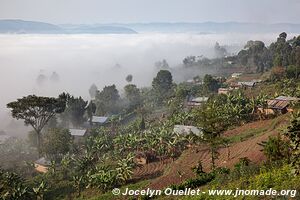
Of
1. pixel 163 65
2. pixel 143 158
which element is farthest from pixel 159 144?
pixel 163 65

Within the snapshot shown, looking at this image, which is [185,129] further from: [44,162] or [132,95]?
[132,95]

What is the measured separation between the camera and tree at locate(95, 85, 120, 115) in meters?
81.7

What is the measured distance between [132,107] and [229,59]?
65.4m

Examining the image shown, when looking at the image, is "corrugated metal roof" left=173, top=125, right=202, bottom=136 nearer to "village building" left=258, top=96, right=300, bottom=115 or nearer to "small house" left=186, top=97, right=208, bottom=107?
"village building" left=258, top=96, right=300, bottom=115

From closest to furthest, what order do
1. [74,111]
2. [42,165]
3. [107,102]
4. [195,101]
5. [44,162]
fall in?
1. [42,165]
2. [44,162]
3. [74,111]
4. [195,101]
5. [107,102]

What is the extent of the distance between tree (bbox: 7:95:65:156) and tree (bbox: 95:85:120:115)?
2737cm

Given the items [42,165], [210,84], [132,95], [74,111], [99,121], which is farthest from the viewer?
[132,95]

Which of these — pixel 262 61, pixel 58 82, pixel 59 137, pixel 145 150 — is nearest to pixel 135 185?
pixel 145 150

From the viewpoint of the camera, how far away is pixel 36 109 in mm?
51875

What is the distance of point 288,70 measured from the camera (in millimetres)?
73188

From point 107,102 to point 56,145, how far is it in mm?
37635

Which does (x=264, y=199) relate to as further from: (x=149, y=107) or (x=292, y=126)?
(x=149, y=107)

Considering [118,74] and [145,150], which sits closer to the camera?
[145,150]

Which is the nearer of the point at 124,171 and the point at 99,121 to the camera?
the point at 124,171
